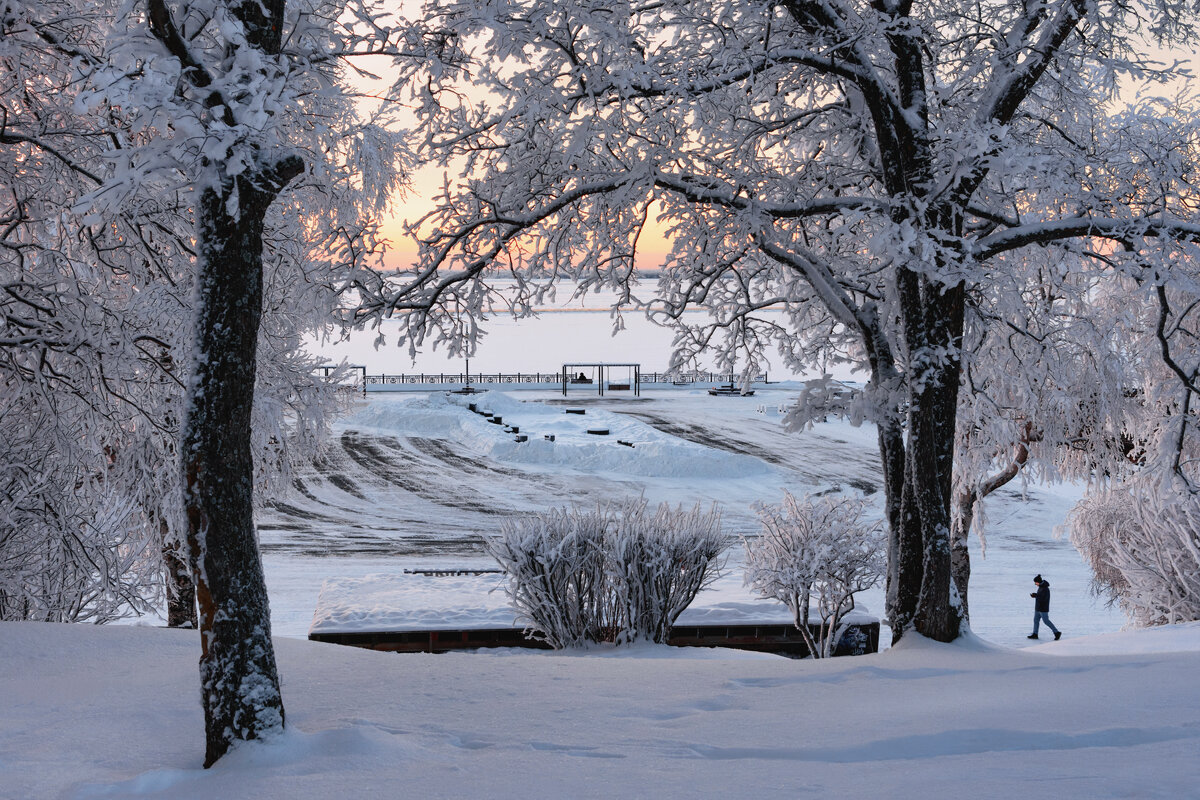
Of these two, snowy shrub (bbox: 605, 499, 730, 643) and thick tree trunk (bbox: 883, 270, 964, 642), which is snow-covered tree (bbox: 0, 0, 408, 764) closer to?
snowy shrub (bbox: 605, 499, 730, 643)

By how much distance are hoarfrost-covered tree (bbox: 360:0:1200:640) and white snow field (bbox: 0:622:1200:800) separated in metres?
2.72

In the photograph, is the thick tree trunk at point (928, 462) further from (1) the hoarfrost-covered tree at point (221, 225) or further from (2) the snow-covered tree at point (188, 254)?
(1) the hoarfrost-covered tree at point (221, 225)

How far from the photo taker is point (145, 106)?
402 cm

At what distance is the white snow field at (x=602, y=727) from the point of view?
12.8 feet

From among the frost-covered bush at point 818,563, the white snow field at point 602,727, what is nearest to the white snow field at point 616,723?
the white snow field at point 602,727

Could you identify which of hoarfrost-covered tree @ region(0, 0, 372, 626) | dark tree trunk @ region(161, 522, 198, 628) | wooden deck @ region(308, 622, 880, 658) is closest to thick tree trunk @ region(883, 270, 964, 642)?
wooden deck @ region(308, 622, 880, 658)

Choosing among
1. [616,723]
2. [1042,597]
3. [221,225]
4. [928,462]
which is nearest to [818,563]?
[928,462]

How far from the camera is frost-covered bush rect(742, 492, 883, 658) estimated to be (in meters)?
12.1

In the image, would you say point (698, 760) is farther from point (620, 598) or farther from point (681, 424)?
point (681, 424)

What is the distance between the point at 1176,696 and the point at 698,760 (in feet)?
9.72

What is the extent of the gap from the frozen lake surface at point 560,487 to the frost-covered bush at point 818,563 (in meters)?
2.37

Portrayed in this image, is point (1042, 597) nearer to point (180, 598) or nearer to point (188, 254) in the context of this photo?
point (180, 598)

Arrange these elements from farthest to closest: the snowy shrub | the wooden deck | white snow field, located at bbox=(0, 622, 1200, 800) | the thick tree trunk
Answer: the wooden deck → the snowy shrub → the thick tree trunk → white snow field, located at bbox=(0, 622, 1200, 800)

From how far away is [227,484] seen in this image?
4.43 m
